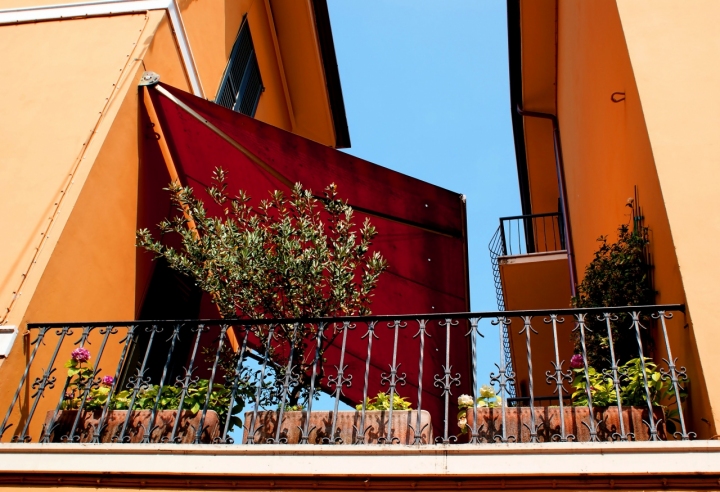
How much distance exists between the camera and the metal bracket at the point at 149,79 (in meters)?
7.25

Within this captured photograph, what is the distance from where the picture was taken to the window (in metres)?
9.73

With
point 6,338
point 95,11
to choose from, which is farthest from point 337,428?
point 95,11

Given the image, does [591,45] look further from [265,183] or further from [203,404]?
[203,404]

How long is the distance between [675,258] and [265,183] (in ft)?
12.3

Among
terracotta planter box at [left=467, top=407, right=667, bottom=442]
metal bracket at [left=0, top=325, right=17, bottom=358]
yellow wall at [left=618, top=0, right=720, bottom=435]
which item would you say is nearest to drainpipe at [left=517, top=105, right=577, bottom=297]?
yellow wall at [left=618, top=0, right=720, bottom=435]

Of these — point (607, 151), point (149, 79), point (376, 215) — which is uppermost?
point (149, 79)

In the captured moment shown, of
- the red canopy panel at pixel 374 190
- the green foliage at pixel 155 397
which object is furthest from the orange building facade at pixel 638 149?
the green foliage at pixel 155 397

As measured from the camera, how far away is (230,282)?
19.2ft

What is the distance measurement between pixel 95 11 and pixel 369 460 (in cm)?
553

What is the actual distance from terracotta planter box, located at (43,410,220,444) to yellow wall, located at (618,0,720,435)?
3.04 m

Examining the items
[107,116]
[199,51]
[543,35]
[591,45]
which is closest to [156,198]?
[107,116]

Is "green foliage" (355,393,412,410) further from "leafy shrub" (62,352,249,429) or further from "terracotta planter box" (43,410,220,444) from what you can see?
"terracotta planter box" (43,410,220,444)

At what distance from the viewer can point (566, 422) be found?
484 cm

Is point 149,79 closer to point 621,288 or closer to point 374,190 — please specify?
point 374,190
